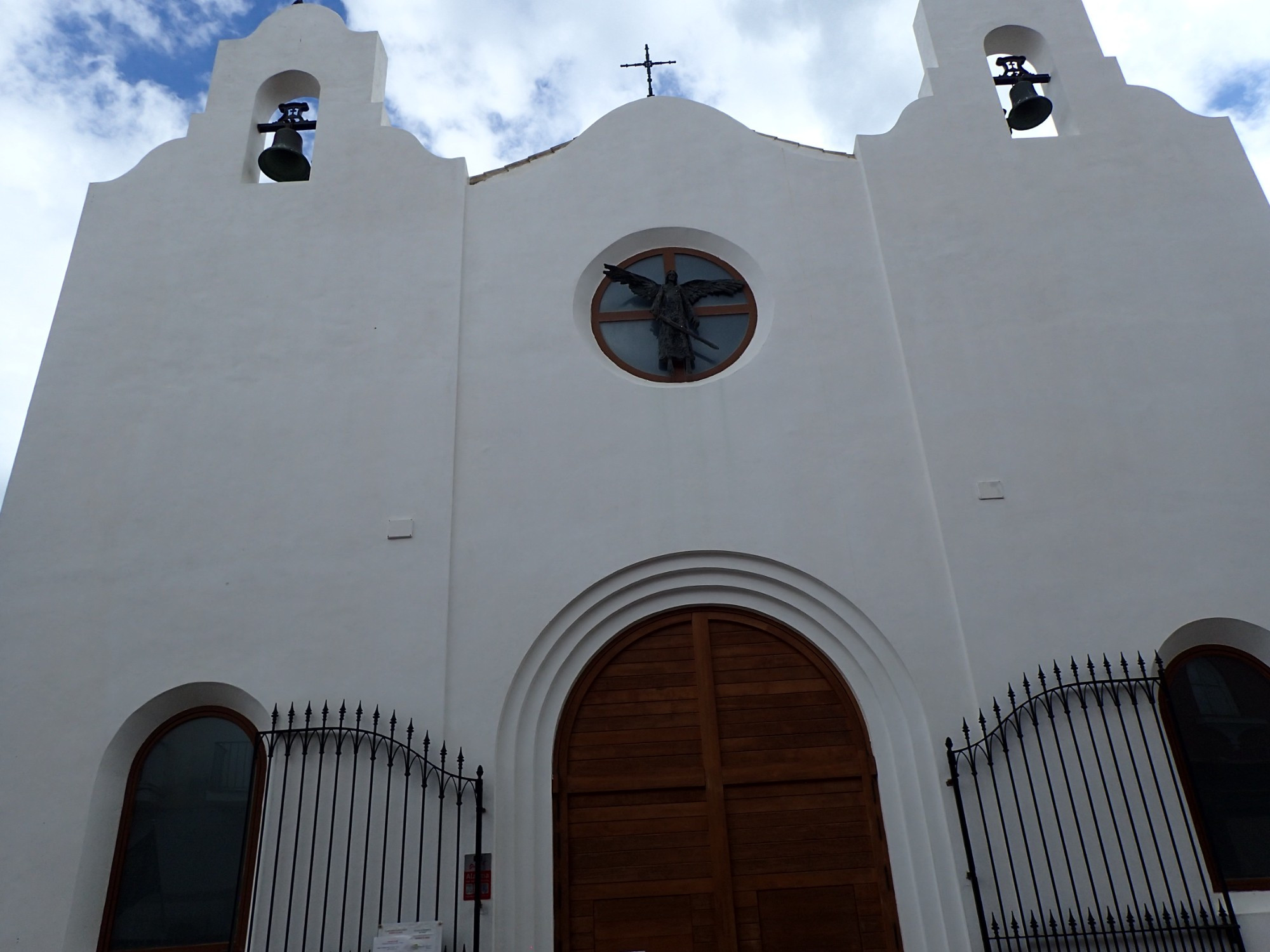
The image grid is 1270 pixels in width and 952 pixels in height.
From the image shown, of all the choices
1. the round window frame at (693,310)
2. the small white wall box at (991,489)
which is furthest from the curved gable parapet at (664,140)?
the small white wall box at (991,489)

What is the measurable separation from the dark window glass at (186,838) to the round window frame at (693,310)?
3.82 metres

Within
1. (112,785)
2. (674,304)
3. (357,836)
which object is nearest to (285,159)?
(674,304)

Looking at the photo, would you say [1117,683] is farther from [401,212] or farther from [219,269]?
[219,269]

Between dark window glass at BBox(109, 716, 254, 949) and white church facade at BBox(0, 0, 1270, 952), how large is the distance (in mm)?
28

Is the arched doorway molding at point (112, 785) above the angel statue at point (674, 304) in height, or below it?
below

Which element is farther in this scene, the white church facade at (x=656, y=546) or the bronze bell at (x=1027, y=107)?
the bronze bell at (x=1027, y=107)

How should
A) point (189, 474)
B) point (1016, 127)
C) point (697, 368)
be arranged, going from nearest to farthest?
point (189, 474) < point (697, 368) < point (1016, 127)

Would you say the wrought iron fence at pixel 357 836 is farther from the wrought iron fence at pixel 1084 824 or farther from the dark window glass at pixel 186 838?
the wrought iron fence at pixel 1084 824

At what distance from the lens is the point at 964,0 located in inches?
336

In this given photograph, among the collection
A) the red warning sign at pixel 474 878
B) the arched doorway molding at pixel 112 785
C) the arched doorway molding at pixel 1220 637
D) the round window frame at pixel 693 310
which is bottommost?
the red warning sign at pixel 474 878

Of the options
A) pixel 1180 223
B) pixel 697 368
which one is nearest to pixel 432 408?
pixel 697 368

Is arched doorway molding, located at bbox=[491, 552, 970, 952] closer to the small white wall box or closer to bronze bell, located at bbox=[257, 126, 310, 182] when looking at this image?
the small white wall box

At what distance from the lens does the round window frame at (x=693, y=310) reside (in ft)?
23.6

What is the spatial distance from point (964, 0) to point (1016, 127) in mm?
1344
